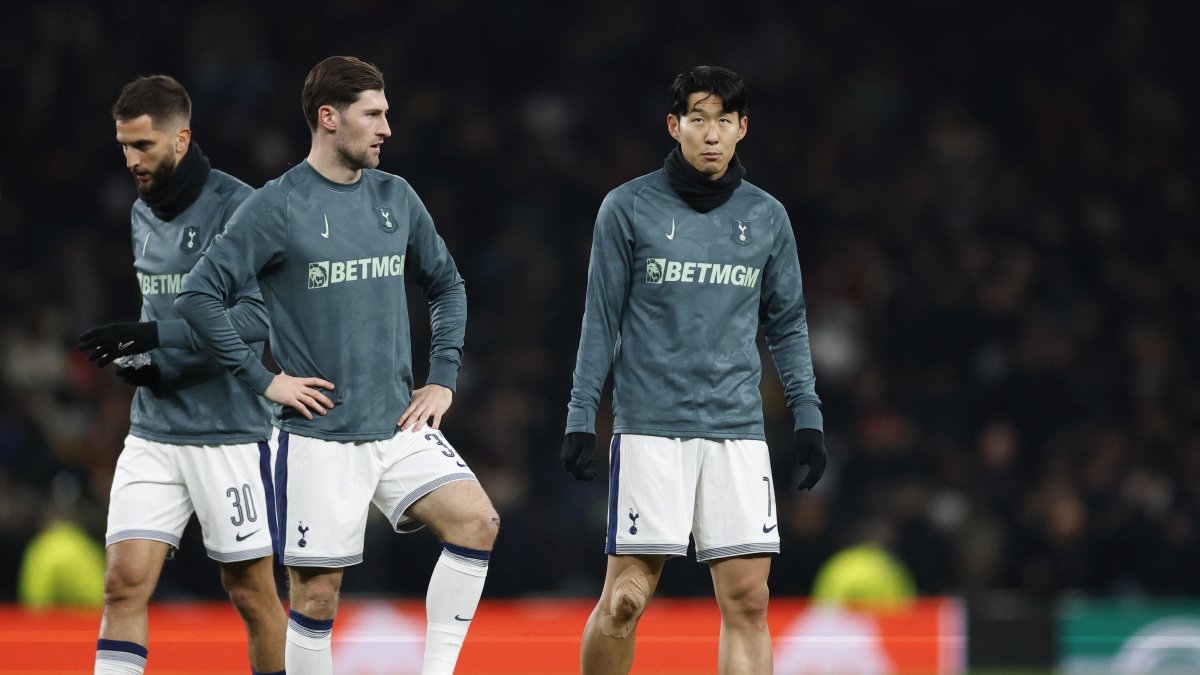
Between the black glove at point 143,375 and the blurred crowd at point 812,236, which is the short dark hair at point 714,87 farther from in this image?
the blurred crowd at point 812,236

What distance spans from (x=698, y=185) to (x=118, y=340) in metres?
1.83

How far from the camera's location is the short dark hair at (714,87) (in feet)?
18.2

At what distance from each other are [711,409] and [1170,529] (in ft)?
18.9

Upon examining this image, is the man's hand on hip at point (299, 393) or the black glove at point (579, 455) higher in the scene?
the man's hand on hip at point (299, 393)

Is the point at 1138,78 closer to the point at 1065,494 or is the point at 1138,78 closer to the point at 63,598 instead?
the point at 1065,494

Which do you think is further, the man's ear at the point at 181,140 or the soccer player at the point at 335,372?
the man's ear at the point at 181,140

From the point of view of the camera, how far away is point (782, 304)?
18.8 feet

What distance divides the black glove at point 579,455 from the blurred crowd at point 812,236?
14.7 feet

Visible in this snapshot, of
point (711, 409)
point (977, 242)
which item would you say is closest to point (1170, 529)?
point (977, 242)

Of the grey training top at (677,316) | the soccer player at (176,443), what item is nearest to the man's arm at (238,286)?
the soccer player at (176,443)

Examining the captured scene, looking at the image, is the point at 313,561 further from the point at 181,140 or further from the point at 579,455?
the point at 181,140

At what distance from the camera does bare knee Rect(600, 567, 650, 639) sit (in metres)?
5.52

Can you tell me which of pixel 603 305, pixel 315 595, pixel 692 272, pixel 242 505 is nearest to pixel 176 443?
pixel 242 505

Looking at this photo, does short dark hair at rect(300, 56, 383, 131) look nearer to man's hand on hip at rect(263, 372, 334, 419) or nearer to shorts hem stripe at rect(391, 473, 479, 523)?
man's hand on hip at rect(263, 372, 334, 419)
